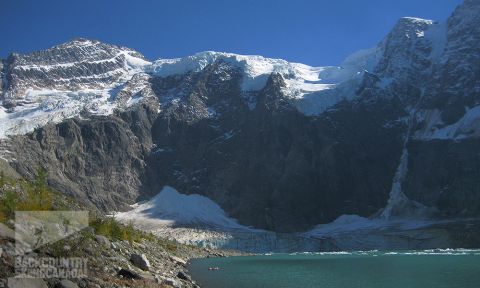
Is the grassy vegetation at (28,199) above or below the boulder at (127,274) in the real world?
above

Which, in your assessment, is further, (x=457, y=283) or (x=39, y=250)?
(x=457, y=283)

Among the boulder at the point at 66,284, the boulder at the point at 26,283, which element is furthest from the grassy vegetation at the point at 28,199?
the boulder at the point at 26,283

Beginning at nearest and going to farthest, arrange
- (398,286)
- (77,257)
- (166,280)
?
(77,257) < (166,280) < (398,286)

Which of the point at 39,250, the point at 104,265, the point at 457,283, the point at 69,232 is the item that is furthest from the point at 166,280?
the point at 457,283

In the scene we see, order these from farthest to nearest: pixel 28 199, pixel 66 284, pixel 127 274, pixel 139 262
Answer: pixel 139 262
pixel 28 199
pixel 127 274
pixel 66 284

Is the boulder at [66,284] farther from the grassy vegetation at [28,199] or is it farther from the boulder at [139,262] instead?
the boulder at [139,262]

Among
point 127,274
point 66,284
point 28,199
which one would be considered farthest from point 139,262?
point 66,284

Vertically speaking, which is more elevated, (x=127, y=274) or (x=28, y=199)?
(x=28, y=199)

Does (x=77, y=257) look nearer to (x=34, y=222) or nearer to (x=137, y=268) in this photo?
(x=34, y=222)

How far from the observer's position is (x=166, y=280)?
36.4 metres

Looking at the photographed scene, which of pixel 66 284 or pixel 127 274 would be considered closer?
pixel 66 284

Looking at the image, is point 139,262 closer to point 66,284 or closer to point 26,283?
point 66,284

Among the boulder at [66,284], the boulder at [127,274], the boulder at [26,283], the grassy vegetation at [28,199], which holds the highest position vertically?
the grassy vegetation at [28,199]

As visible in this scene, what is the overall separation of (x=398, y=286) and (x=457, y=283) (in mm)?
5819
